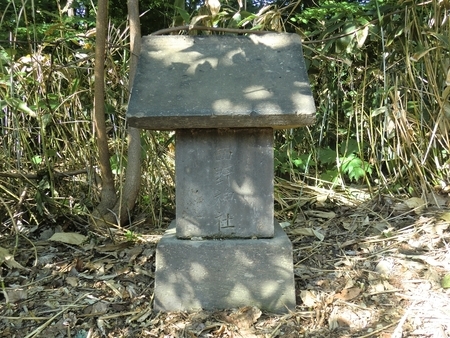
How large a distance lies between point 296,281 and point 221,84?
3.28 ft

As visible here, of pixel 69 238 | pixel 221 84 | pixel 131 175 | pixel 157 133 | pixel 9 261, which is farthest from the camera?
pixel 157 133

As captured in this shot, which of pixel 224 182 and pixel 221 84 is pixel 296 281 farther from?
pixel 221 84

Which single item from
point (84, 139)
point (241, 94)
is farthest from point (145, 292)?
point (84, 139)

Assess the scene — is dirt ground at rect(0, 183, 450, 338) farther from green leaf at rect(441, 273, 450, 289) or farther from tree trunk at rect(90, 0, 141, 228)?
tree trunk at rect(90, 0, 141, 228)

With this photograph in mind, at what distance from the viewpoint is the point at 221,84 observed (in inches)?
76.4

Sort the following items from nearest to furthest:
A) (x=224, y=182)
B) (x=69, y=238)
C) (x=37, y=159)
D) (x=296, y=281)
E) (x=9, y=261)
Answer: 1. (x=224, y=182)
2. (x=296, y=281)
3. (x=9, y=261)
4. (x=69, y=238)
5. (x=37, y=159)

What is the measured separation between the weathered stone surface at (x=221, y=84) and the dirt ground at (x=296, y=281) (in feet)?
2.68

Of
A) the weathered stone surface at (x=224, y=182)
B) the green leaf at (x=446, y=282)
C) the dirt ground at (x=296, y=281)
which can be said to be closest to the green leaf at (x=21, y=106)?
the weathered stone surface at (x=224, y=182)

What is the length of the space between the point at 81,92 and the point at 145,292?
153 cm

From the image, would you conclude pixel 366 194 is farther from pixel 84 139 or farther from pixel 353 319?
pixel 84 139

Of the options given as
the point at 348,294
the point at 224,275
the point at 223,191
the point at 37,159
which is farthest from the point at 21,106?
the point at 348,294

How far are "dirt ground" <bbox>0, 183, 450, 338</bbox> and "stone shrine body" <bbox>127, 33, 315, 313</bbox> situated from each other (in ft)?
0.35

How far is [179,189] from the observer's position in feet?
6.77

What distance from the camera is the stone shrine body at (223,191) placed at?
2010mm
